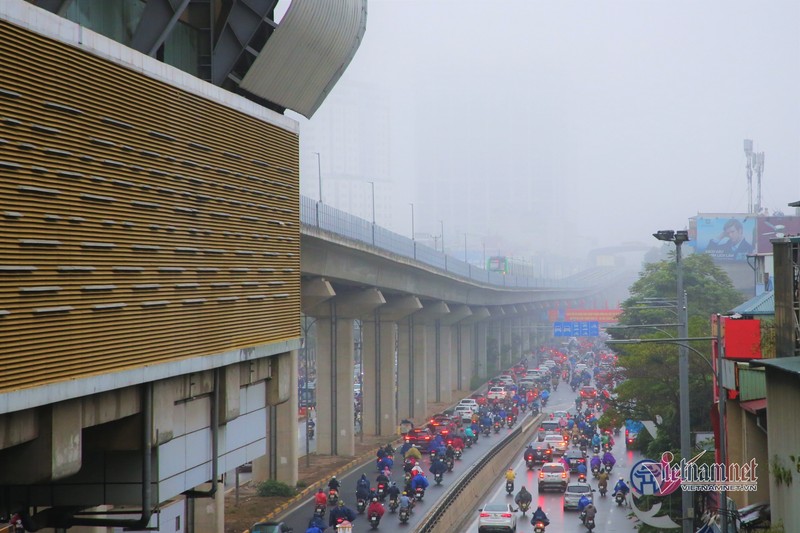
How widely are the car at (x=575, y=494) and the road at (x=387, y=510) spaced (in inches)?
183

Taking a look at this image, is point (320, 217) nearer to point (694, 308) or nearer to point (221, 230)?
point (221, 230)

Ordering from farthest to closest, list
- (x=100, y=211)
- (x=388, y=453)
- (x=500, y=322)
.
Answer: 1. (x=500, y=322)
2. (x=388, y=453)
3. (x=100, y=211)

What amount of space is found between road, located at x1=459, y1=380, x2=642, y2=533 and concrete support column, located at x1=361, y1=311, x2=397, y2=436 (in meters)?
10.3

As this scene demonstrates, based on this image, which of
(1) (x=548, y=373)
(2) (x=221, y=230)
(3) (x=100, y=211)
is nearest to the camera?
(3) (x=100, y=211)

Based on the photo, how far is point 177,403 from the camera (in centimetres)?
1875

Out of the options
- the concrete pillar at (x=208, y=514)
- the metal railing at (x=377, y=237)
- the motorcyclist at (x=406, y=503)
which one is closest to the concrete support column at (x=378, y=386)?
the metal railing at (x=377, y=237)

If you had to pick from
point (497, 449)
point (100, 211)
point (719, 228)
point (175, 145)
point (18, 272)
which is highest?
point (719, 228)

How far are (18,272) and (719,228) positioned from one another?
9022 centimetres

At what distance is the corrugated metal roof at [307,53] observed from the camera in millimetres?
21750

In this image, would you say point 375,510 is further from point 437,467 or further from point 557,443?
point 557,443

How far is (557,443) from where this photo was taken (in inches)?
1970

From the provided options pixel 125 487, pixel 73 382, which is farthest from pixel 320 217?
pixel 73 382

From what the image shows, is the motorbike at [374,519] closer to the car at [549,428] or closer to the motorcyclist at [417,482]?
the motorcyclist at [417,482]

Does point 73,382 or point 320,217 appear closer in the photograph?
point 73,382
